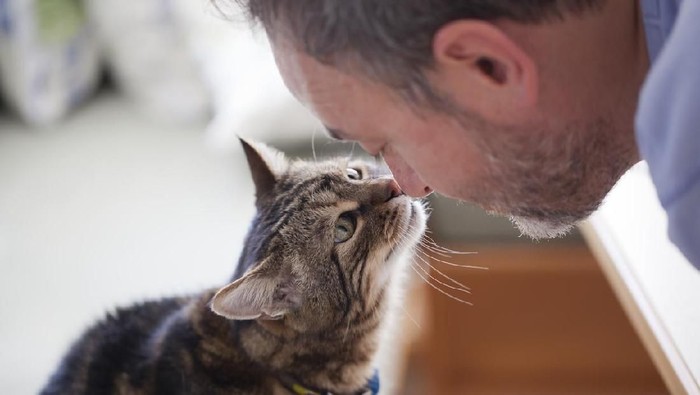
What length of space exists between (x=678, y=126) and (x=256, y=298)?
0.61m

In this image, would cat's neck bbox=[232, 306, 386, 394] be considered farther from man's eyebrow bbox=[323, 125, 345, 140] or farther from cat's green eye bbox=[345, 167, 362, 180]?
man's eyebrow bbox=[323, 125, 345, 140]

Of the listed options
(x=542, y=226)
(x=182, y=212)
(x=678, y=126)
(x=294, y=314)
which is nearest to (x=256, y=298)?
(x=294, y=314)

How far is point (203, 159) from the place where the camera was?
194cm

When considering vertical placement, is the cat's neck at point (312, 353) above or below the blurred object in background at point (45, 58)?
below

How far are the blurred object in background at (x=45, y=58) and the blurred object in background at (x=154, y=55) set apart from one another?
0.06 meters

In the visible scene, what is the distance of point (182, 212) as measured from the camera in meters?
1.80

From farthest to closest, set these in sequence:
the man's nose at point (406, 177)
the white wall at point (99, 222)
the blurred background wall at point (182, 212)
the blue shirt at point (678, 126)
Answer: the blurred background wall at point (182, 212)
the white wall at point (99, 222)
the man's nose at point (406, 177)
the blue shirt at point (678, 126)

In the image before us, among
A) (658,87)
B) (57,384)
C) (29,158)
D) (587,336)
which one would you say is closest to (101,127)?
(29,158)

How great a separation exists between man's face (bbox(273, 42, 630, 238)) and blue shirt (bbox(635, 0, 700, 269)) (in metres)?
0.16

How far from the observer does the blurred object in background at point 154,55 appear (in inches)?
77.4

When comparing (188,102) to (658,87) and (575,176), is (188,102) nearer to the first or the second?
(575,176)

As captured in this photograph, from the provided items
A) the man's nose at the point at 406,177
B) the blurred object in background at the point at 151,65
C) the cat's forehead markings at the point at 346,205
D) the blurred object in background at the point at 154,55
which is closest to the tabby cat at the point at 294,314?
the cat's forehead markings at the point at 346,205

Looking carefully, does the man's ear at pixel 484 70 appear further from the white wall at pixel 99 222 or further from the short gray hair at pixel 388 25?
the white wall at pixel 99 222

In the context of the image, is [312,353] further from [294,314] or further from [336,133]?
[336,133]
